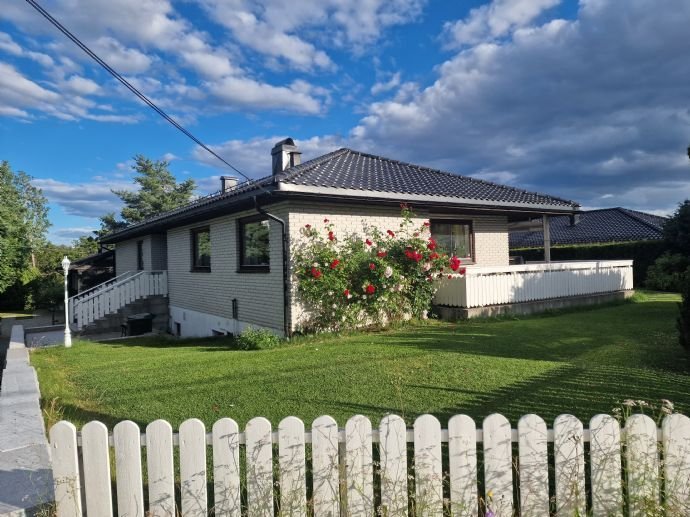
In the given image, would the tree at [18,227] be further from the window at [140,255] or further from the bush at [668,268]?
the bush at [668,268]

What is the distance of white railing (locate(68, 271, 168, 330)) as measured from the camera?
14164 millimetres

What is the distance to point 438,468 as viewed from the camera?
7.77 feet

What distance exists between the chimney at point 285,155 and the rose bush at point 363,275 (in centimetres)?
492

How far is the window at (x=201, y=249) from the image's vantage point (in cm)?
1276

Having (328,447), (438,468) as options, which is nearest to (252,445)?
(328,447)

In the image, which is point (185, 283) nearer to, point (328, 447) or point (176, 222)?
point (176, 222)

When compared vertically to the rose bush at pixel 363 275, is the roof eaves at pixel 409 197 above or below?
above

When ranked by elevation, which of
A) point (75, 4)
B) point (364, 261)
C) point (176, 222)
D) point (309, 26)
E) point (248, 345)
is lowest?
point (248, 345)

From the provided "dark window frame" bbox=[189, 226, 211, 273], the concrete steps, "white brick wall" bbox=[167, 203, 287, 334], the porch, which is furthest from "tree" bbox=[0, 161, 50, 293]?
the porch

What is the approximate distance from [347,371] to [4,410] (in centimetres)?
367

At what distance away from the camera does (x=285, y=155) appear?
13.7 meters

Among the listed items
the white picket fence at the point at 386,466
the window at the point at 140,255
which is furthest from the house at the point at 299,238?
the white picket fence at the point at 386,466

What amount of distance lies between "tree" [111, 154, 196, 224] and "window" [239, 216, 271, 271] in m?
33.4

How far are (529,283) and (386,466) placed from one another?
Result: 33.0 ft
